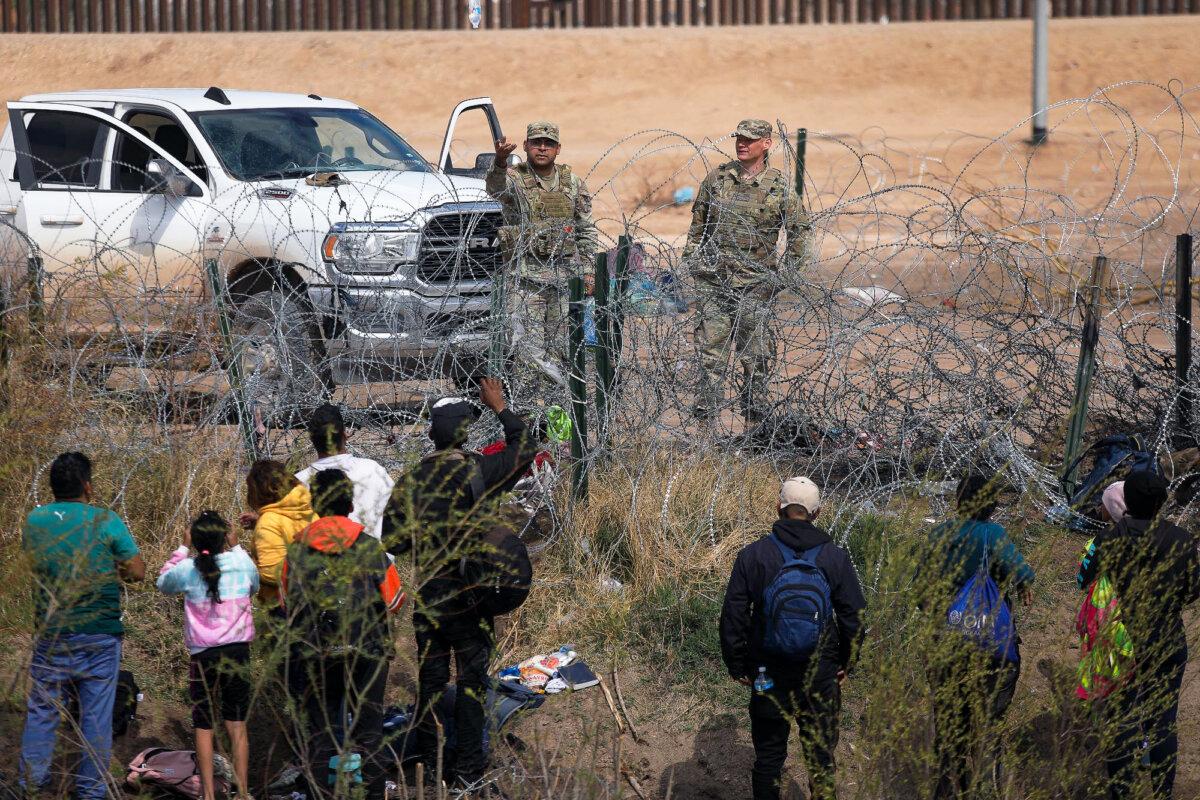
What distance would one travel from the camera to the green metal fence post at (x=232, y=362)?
6.11 m

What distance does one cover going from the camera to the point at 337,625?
173 inches

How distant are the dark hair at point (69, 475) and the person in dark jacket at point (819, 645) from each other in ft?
7.29

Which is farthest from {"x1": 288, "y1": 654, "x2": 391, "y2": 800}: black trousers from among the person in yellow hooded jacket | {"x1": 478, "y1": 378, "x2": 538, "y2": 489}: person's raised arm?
{"x1": 478, "y1": 378, "x2": 538, "y2": 489}: person's raised arm

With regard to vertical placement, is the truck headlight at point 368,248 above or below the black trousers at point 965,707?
above

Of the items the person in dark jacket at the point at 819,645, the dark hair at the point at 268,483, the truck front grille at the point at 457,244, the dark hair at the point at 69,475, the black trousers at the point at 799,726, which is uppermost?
the truck front grille at the point at 457,244

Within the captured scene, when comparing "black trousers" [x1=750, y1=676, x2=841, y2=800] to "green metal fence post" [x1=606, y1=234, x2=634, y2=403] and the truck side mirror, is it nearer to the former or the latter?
"green metal fence post" [x1=606, y1=234, x2=634, y2=403]

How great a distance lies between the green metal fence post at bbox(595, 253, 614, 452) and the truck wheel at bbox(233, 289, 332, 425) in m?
1.25

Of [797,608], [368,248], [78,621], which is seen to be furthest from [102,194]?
[797,608]

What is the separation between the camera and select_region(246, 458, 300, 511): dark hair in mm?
4863

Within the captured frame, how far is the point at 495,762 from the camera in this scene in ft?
16.5

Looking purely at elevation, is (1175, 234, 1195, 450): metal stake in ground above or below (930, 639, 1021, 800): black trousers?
above

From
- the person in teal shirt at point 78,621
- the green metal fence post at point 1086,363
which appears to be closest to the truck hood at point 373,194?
the person in teal shirt at point 78,621

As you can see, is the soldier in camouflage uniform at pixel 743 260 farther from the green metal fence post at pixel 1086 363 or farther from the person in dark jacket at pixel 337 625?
the person in dark jacket at pixel 337 625

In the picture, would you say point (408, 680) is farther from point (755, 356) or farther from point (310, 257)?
point (310, 257)
